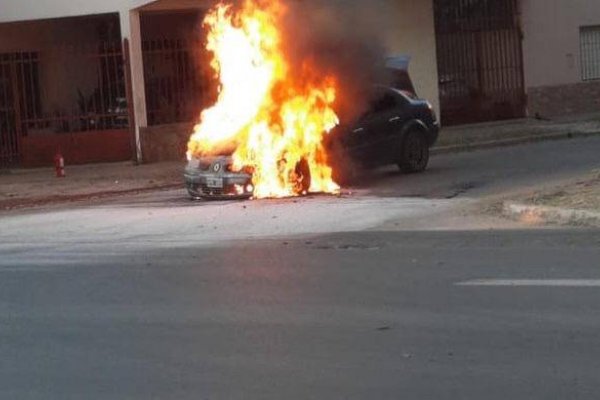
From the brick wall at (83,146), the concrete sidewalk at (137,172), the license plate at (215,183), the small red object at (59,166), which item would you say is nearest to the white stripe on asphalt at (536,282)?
the license plate at (215,183)

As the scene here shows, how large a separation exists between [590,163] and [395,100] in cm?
357

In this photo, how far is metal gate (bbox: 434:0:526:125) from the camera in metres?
27.1

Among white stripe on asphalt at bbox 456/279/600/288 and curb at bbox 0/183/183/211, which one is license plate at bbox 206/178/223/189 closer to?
curb at bbox 0/183/183/211

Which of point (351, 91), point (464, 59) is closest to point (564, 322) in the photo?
point (351, 91)

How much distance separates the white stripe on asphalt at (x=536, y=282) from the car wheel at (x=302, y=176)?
24.0 ft

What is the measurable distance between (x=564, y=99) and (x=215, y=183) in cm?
1523

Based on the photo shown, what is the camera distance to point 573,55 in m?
28.5

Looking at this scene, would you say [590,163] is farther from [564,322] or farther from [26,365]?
[26,365]

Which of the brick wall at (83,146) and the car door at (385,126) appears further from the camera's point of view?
the brick wall at (83,146)

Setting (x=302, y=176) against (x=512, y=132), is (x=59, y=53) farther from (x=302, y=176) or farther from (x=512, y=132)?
(x=302, y=176)

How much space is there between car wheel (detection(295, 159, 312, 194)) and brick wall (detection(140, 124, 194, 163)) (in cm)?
739

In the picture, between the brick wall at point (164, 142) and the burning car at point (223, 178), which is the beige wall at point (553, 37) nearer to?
the brick wall at point (164, 142)

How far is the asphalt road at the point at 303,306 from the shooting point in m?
6.38

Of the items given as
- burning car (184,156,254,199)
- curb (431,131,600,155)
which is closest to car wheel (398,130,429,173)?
burning car (184,156,254,199)
